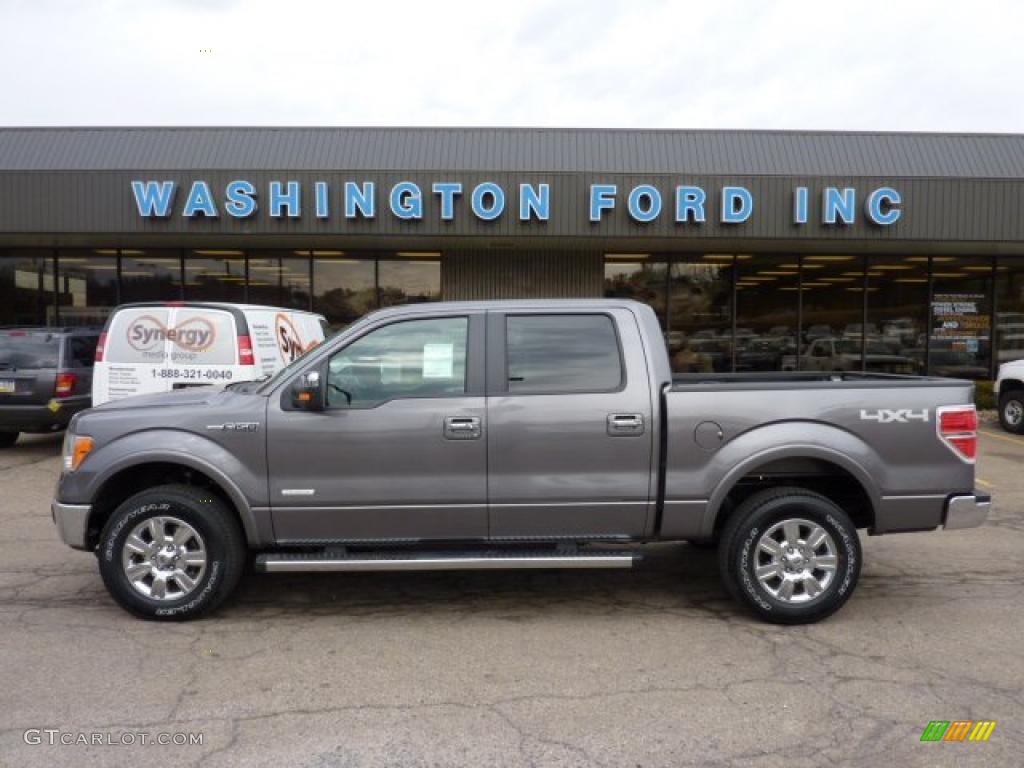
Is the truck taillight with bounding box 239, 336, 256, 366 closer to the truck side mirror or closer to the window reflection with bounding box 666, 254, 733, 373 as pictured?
the truck side mirror

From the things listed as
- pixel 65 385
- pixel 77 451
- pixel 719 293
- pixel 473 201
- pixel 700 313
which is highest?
pixel 473 201

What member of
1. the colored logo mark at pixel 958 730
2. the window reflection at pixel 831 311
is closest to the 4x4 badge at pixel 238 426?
the colored logo mark at pixel 958 730

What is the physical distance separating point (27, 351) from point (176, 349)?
3227mm

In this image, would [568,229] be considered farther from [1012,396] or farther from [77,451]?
[77,451]

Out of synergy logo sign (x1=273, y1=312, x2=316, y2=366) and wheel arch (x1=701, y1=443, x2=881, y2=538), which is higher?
synergy logo sign (x1=273, y1=312, x2=316, y2=366)

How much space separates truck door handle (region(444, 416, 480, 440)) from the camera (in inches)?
189

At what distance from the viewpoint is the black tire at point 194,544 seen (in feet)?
15.8

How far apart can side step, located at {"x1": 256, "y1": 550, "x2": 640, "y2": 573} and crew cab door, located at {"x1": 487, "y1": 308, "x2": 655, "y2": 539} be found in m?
0.17

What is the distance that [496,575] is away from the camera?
234 inches

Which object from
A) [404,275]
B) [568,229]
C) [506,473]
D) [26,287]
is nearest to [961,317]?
[568,229]

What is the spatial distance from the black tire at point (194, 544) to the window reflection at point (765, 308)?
47.4ft

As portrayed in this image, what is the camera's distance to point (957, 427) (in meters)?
4.86
